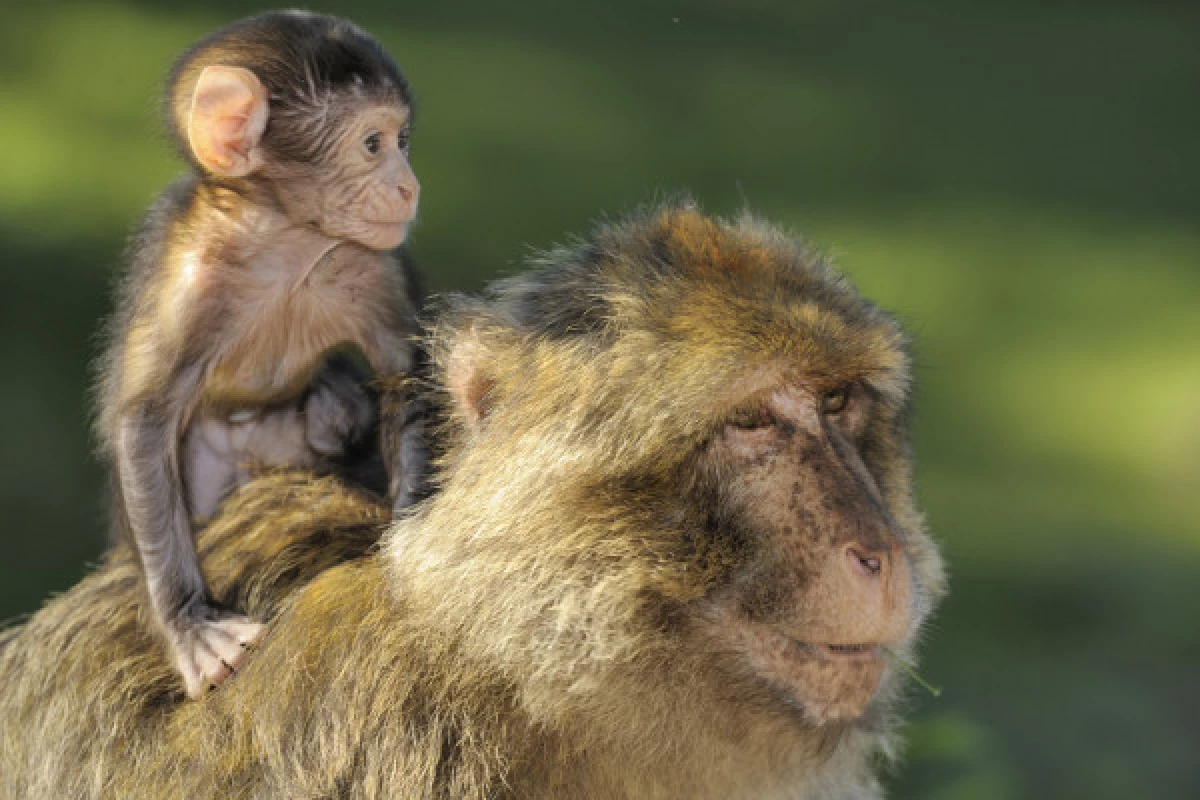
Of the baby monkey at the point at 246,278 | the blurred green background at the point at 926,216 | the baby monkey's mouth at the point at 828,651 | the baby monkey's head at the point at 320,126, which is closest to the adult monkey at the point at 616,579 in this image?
the baby monkey's mouth at the point at 828,651

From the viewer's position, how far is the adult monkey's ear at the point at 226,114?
317 cm

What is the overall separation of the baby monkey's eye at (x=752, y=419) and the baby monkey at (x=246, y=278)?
2.07ft

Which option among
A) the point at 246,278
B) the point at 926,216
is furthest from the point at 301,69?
the point at 926,216

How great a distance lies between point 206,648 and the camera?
3.18m

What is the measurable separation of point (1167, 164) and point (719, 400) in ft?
19.2

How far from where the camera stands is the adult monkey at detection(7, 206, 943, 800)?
9.11 ft

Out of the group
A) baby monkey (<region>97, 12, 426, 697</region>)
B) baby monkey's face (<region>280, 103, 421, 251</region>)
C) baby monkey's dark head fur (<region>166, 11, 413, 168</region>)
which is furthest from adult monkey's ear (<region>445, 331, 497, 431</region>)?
baby monkey's dark head fur (<region>166, 11, 413, 168</region>)

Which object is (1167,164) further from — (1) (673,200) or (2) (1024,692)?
(1) (673,200)

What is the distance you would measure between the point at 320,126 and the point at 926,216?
14.8 feet

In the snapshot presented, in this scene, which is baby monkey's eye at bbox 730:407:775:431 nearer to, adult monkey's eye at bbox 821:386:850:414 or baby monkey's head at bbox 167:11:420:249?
adult monkey's eye at bbox 821:386:850:414

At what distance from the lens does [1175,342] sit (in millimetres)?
7258

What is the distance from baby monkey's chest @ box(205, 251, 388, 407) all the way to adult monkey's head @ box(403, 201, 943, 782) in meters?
0.47

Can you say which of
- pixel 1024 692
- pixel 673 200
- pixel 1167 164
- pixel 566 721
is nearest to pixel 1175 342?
pixel 1167 164

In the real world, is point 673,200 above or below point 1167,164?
above
